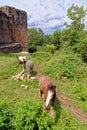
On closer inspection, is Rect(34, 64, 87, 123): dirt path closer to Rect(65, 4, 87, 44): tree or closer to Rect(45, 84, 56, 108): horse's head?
Rect(45, 84, 56, 108): horse's head

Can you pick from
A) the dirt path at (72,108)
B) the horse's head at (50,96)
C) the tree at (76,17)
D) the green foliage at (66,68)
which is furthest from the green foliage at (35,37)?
the horse's head at (50,96)

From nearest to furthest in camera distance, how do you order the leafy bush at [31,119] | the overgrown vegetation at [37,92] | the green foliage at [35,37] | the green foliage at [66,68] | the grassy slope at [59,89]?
the leafy bush at [31,119] < the overgrown vegetation at [37,92] < the grassy slope at [59,89] < the green foliage at [66,68] < the green foliage at [35,37]

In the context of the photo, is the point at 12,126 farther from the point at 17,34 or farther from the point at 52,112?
the point at 17,34

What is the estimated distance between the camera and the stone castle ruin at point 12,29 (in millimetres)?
21188

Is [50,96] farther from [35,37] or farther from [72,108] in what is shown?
[35,37]

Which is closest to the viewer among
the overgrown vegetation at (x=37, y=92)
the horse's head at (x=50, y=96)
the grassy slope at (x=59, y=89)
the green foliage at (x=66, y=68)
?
the overgrown vegetation at (x=37, y=92)

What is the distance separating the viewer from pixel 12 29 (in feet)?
75.3

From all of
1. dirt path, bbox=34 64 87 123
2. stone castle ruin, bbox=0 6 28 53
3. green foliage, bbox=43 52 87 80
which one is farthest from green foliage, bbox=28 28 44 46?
dirt path, bbox=34 64 87 123

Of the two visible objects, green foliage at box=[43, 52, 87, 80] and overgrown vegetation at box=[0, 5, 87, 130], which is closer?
overgrown vegetation at box=[0, 5, 87, 130]

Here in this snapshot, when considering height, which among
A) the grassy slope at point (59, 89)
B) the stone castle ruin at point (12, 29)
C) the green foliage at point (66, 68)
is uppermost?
the stone castle ruin at point (12, 29)

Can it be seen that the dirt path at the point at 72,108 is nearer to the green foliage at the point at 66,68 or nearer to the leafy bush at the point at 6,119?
the leafy bush at the point at 6,119

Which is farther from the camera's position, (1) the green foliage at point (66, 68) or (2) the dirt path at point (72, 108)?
(1) the green foliage at point (66, 68)

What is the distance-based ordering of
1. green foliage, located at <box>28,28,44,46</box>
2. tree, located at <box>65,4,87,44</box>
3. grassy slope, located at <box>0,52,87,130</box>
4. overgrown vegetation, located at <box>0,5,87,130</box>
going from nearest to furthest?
1. overgrown vegetation, located at <box>0,5,87,130</box>
2. grassy slope, located at <box>0,52,87,130</box>
3. tree, located at <box>65,4,87,44</box>
4. green foliage, located at <box>28,28,44,46</box>

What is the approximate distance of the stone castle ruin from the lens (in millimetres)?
21188
